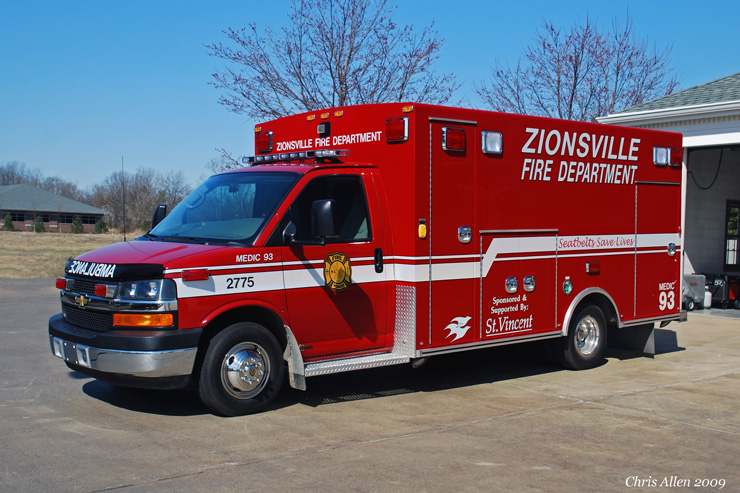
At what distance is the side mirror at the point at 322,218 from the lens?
6785 millimetres

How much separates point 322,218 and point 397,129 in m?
1.33

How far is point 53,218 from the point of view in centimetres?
8188

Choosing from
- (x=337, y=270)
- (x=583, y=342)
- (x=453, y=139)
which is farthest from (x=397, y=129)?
(x=583, y=342)

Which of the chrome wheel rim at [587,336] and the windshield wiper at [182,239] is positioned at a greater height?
the windshield wiper at [182,239]

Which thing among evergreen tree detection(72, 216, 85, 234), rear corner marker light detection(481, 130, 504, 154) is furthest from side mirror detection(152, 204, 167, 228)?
evergreen tree detection(72, 216, 85, 234)

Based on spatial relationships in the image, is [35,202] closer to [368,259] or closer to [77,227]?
[77,227]

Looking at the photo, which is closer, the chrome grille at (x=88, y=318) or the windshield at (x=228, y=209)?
the chrome grille at (x=88, y=318)

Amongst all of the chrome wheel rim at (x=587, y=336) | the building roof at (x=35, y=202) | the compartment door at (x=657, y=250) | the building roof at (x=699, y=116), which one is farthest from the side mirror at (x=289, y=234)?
the building roof at (x=35, y=202)

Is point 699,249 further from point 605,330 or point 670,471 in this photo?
point 670,471

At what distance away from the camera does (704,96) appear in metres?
16.5

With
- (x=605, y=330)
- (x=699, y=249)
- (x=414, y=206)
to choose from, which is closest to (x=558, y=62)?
(x=699, y=249)

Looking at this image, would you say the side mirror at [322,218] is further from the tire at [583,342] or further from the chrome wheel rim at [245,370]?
the tire at [583,342]

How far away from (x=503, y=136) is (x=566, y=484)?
4175 mm

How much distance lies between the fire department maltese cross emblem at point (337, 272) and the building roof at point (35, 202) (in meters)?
78.7
